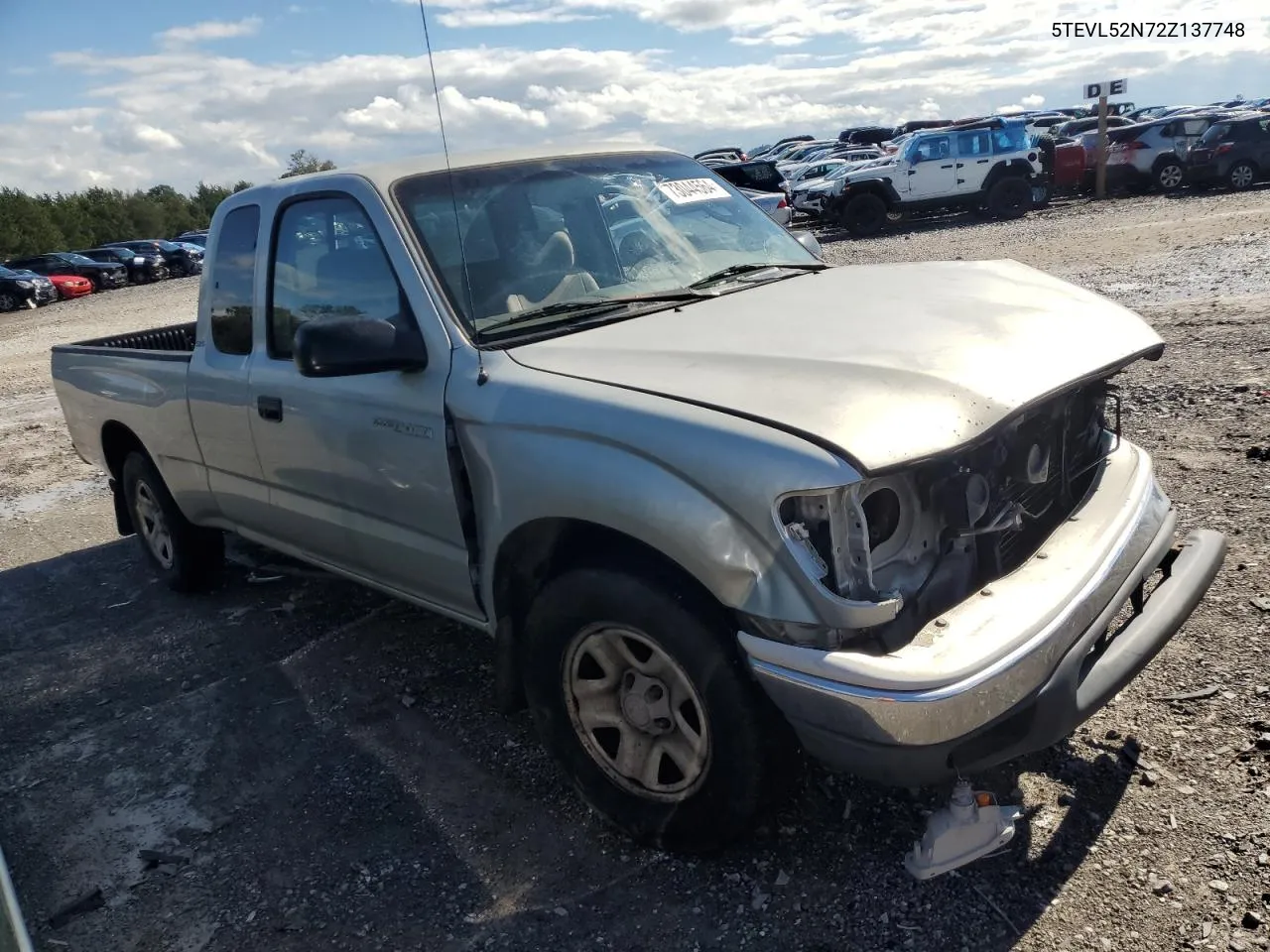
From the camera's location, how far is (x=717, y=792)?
8.54 ft

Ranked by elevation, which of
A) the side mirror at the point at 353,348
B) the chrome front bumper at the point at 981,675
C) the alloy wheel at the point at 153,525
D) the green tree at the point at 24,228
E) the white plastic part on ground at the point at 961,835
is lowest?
the white plastic part on ground at the point at 961,835

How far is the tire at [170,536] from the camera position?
17.1 ft

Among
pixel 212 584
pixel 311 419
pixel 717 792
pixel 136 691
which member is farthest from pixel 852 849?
pixel 212 584

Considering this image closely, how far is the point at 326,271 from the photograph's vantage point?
3.68 meters

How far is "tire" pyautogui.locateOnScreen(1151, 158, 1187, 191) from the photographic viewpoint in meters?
23.4

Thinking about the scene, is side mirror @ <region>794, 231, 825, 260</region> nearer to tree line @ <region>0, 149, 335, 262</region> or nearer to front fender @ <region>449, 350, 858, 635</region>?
front fender @ <region>449, 350, 858, 635</region>

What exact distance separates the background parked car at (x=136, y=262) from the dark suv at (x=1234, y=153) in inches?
1281

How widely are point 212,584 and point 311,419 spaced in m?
2.25

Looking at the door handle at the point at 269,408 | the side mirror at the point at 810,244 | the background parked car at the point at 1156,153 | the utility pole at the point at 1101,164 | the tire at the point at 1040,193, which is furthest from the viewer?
the utility pole at the point at 1101,164

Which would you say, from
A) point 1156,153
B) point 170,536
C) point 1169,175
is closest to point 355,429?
point 170,536

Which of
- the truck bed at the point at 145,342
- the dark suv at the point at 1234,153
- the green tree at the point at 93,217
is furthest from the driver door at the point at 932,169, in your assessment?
the green tree at the point at 93,217

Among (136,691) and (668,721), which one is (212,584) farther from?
(668,721)

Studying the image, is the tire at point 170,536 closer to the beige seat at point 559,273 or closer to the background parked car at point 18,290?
the beige seat at point 559,273

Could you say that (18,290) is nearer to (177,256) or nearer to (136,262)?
(136,262)
